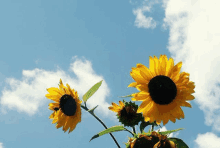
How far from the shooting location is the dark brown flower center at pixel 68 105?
127 inches

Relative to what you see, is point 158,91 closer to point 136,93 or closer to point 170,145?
point 136,93

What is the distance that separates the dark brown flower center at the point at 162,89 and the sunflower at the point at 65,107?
863 millimetres

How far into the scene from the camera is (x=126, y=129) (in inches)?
112

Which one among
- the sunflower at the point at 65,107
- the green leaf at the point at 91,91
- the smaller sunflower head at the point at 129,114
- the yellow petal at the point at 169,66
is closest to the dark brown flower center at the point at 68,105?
the sunflower at the point at 65,107

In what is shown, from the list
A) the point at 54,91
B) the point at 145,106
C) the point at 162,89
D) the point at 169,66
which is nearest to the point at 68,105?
the point at 54,91

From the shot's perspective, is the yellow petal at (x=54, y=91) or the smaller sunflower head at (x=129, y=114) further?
the yellow petal at (x=54, y=91)

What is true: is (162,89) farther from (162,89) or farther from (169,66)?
(169,66)

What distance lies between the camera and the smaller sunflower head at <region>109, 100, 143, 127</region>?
2.97m

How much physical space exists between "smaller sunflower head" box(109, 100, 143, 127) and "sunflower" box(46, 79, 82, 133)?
1.59 feet

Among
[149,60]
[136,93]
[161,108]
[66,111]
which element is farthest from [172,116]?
[66,111]

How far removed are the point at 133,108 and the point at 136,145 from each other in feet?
2.62

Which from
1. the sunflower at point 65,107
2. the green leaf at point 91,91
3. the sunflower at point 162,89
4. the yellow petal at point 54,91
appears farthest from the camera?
the yellow petal at point 54,91

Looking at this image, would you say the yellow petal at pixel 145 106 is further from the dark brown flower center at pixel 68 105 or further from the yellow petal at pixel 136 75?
the dark brown flower center at pixel 68 105

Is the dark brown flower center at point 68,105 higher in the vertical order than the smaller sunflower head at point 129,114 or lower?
higher
